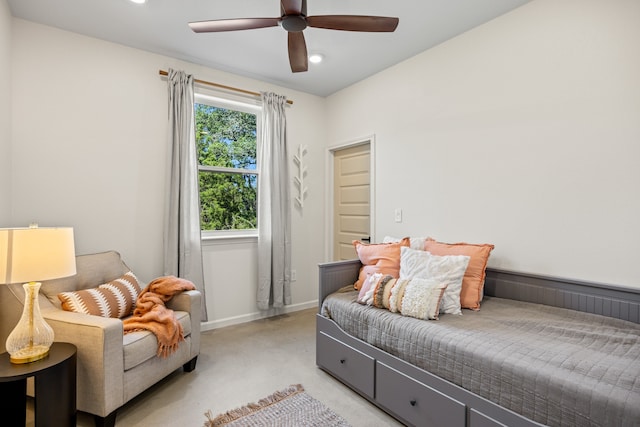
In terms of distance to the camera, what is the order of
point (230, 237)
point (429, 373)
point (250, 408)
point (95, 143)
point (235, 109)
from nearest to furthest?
point (429, 373)
point (250, 408)
point (95, 143)
point (230, 237)
point (235, 109)

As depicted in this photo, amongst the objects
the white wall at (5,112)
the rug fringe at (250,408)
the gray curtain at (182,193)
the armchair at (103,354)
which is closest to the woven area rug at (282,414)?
the rug fringe at (250,408)

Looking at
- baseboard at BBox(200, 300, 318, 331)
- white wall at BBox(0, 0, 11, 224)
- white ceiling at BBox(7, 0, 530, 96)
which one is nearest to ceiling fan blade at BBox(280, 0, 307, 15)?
white ceiling at BBox(7, 0, 530, 96)

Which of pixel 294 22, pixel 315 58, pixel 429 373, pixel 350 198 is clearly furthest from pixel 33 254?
pixel 350 198

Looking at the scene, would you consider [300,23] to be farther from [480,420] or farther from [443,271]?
[480,420]

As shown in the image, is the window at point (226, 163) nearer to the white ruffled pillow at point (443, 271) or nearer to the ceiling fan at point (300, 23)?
the ceiling fan at point (300, 23)

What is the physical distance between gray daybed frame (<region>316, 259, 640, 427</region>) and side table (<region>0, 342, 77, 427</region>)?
1.55m

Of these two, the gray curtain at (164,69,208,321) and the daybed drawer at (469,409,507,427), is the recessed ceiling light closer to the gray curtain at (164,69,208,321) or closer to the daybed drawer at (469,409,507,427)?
the gray curtain at (164,69,208,321)

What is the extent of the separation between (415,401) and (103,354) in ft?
5.65

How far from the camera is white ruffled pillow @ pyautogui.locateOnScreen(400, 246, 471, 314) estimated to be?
79.8 inches

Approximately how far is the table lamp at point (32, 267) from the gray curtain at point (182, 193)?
125cm

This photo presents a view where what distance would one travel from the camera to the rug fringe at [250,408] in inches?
72.8

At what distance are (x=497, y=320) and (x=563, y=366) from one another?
0.54 meters

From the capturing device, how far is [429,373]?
1.67 metres

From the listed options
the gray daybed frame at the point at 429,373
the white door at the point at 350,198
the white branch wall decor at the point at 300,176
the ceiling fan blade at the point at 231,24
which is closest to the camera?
the gray daybed frame at the point at 429,373
